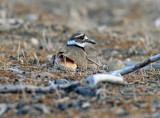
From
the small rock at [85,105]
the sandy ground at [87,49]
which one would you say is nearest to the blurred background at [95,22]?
the sandy ground at [87,49]

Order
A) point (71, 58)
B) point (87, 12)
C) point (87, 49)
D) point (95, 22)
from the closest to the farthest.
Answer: point (71, 58)
point (87, 49)
point (95, 22)
point (87, 12)

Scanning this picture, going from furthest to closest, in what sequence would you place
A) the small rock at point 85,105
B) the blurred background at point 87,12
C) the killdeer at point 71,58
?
the blurred background at point 87,12, the killdeer at point 71,58, the small rock at point 85,105

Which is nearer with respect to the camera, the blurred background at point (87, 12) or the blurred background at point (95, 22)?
the blurred background at point (95, 22)

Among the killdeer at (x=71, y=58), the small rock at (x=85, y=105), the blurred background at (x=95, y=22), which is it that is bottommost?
the small rock at (x=85, y=105)

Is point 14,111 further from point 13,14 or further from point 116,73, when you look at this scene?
point 13,14

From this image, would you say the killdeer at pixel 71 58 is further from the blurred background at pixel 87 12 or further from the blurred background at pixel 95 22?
the blurred background at pixel 87 12

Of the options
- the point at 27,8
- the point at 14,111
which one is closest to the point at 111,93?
the point at 14,111

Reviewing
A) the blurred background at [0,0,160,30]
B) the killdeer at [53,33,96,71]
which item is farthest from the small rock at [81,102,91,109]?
the blurred background at [0,0,160,30]

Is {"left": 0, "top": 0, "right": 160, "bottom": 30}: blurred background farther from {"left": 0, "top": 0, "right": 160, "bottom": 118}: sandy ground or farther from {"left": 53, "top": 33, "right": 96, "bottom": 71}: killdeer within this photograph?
{"left": 53, "top": 33, "right": 96, "bottom": 71}: killdeer

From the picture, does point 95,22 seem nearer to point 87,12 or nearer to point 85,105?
point 87,12

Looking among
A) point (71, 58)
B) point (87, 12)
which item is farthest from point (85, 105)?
point (87, 12)

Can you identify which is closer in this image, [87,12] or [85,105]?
[85,105]
